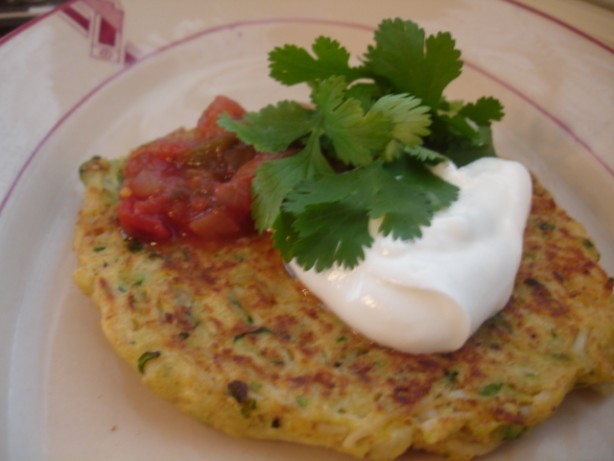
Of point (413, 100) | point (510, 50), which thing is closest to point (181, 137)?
point (413, 100)

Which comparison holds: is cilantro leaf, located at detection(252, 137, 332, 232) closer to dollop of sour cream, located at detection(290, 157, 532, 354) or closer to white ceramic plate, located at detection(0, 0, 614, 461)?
dollop of sour cream, located at detection(290, 157, 532, 354)

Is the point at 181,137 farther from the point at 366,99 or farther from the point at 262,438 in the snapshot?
the point at 262,438

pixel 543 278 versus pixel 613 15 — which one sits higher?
pixel 613 15

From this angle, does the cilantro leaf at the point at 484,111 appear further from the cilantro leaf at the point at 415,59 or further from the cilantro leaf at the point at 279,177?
the cilantro leaf at the point at 279,177

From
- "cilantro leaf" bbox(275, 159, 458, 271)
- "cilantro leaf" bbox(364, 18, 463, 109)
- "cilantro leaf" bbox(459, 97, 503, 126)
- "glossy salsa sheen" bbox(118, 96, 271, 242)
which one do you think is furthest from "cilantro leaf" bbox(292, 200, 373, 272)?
"cilantro leaf" bbox(459, 97, 503, 126)

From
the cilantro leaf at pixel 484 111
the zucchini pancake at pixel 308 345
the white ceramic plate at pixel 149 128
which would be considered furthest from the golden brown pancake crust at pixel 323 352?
the cilantro leaf at pixel 484 111

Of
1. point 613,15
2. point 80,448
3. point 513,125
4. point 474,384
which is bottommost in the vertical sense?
point 80,448

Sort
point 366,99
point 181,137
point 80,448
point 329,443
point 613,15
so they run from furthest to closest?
1. point 613,15
2. point 181,137
3. point 366,99
4. point 80,448
5. point 329,443

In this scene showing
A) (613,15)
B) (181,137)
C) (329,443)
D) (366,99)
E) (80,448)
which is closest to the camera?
(329,443)
